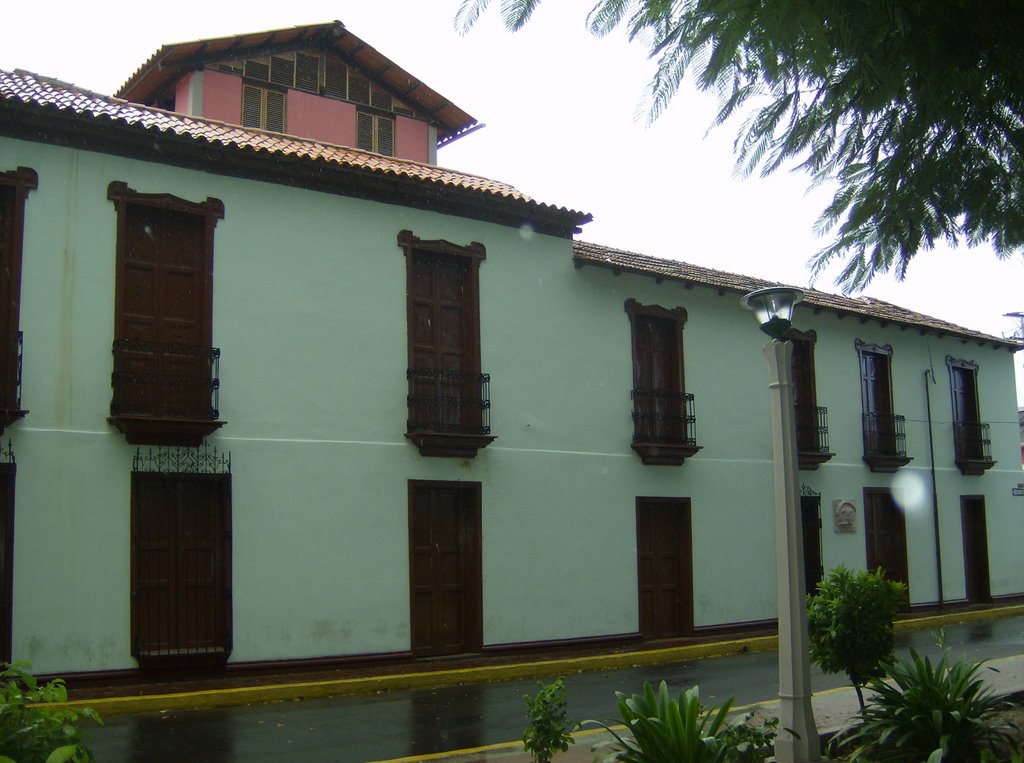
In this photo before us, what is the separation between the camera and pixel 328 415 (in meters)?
14.1

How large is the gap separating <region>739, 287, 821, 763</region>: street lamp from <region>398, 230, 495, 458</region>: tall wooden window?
7166 millimetres

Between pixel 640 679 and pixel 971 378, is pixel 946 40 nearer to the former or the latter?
pixel 640 679

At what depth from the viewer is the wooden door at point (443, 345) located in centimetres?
1502

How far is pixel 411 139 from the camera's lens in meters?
19.7

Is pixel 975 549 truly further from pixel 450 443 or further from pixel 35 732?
pixel 35 732

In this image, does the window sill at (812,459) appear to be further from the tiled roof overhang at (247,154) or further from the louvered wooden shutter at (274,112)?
the louvered wooden shutter at (274,112)

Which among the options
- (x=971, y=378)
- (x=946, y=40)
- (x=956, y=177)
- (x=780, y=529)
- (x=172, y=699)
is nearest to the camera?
(x=946, y=40)

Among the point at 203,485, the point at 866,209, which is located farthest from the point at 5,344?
the point at 866,209

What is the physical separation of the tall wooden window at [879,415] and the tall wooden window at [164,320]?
45.0 ft

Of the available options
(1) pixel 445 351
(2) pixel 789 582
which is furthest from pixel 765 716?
(1) pixel 445 351

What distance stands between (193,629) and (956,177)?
10.1m

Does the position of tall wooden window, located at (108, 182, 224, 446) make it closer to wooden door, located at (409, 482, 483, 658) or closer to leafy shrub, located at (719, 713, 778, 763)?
wooden door, located at (409, 482, 483, 658)

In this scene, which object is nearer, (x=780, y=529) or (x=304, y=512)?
(x=780, y=529)

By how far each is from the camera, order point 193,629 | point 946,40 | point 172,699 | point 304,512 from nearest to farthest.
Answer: point 946,40, point 172,699, point 193,629, point 304,512
